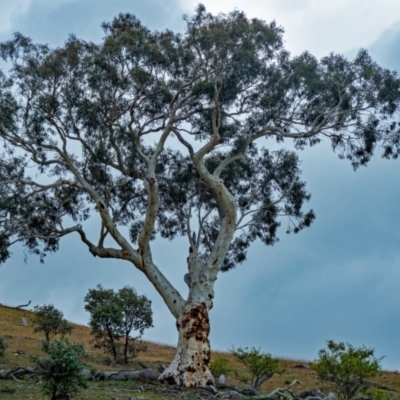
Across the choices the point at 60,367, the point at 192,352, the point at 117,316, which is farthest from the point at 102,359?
the point at 60,367

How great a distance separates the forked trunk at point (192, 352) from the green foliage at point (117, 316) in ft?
26.2

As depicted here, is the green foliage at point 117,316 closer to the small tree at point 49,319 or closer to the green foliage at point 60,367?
the small tree at point 49,319

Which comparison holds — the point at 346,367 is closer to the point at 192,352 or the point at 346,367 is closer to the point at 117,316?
the point at 192,352

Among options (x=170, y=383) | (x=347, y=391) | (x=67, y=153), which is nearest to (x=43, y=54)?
(x=67, y=153)

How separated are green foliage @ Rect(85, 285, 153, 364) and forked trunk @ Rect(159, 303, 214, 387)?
7994mm

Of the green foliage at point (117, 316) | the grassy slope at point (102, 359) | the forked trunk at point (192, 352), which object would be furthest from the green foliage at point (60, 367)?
the green foliage at point (117, 316)

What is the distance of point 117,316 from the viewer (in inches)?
1070

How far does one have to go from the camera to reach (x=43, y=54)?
22.8 m

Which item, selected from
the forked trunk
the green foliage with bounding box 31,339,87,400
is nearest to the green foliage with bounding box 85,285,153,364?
the forked trunk

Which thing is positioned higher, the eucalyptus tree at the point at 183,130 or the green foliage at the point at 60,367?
the eucalyptus tree at the point at 183,130

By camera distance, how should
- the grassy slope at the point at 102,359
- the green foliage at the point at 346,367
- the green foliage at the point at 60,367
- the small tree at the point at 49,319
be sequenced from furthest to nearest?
Result: the small tree at the point at 49,319, the grassy slope at the point at 102,359, the green foliage at the point at 346,367, the green foliage at the point at 60,367

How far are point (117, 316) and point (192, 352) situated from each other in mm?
8654

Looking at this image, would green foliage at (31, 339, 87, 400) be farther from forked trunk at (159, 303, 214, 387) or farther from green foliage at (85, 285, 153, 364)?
green foliage at (85, 285, 153, 364)

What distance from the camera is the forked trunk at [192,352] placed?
18.9 m
